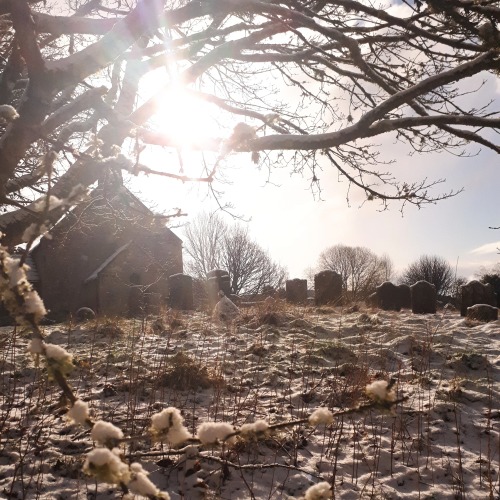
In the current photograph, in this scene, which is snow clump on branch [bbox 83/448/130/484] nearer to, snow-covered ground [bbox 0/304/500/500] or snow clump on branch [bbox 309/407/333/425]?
snow clump on branch [bbox 309/407/333/425]

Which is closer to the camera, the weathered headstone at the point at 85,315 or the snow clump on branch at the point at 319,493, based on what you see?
the snow clump on branch at the point at 319,493

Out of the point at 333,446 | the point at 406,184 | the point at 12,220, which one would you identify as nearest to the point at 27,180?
the point at 12,220

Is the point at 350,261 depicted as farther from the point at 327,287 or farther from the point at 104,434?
the point at 104,434

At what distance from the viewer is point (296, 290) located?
1502 cm

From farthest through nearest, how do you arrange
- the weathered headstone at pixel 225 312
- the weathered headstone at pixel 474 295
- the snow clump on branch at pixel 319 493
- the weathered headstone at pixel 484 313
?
the weathered headstone at pixel 474 295, the weathered headstone at pixel 225 312, the weathered headstone at pixel 484 313, the snow clump on branch at pixel 319 493

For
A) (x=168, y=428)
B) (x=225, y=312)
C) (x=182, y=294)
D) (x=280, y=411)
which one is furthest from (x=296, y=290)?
(x=168, y=428)

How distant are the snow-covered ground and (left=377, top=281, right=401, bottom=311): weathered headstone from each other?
4.92 metres

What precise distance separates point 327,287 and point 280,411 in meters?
9.68

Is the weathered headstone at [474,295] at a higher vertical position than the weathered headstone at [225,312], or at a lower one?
higher

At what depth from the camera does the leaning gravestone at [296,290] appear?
14.9 metres

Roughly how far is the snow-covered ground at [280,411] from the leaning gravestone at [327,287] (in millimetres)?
5408

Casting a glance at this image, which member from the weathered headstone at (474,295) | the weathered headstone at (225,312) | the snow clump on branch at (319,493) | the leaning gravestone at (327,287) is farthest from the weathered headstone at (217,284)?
the snow clump on branch at (319,493)

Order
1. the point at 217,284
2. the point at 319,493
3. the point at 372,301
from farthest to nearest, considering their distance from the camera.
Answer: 1. the point at 217,284
2. the point at 372,301
3. the point at 319,493

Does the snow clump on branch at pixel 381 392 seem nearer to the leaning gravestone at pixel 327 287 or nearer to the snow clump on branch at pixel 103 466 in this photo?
the snow clump on branch at pixel 103 466
